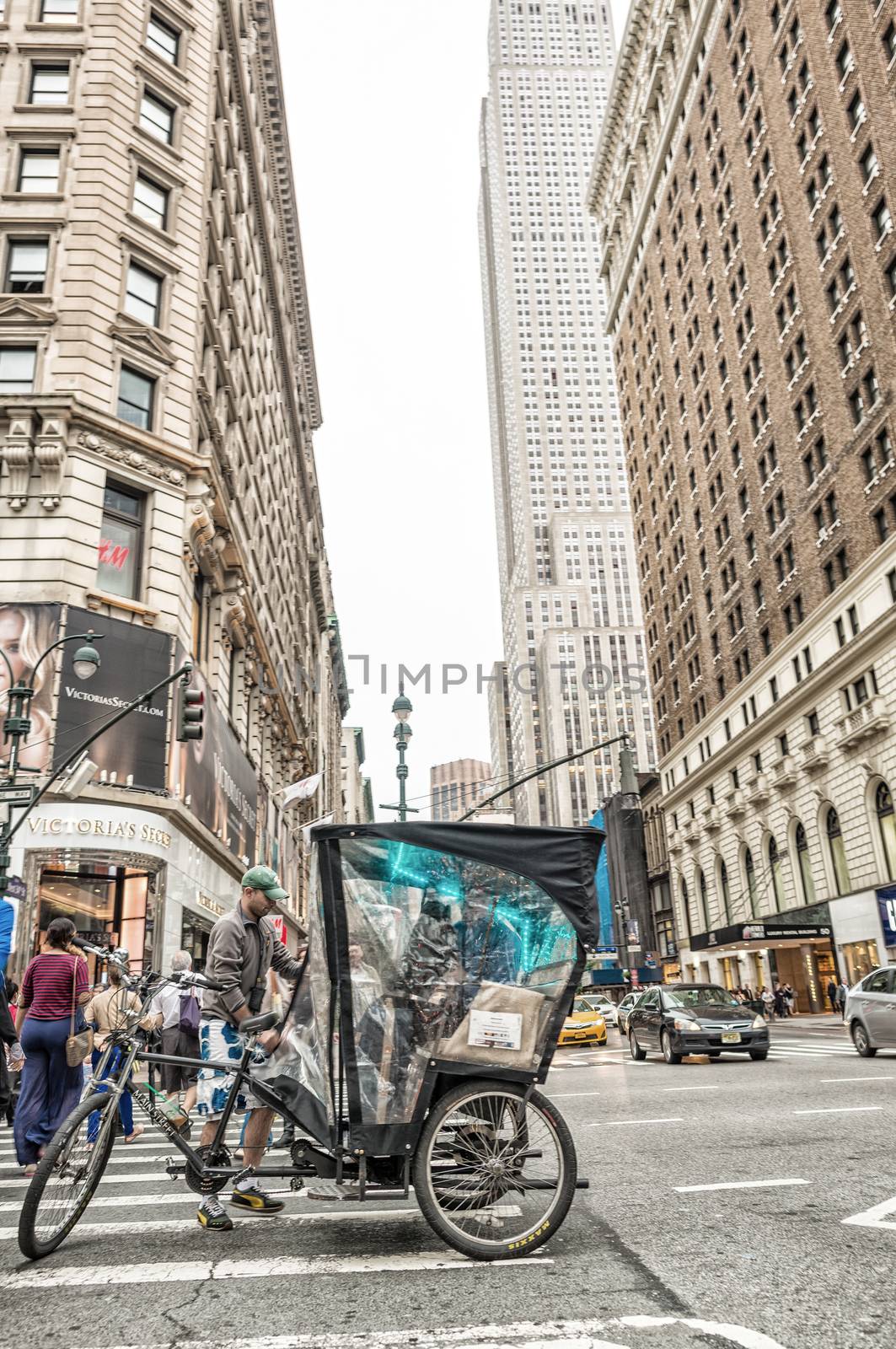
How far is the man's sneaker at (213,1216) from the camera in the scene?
5.32 metres

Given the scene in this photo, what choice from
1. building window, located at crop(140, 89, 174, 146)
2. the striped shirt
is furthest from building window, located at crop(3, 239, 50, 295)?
the striped shirt

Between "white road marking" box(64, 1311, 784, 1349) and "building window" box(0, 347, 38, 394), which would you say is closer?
"white road marking" box(64, 1311, 784, 1349)

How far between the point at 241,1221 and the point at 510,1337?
2629 mm

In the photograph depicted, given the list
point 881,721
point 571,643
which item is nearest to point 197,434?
point 881,721

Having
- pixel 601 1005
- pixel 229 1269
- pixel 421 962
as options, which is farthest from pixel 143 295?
pixel 601 1005

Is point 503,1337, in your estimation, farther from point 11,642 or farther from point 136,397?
A: point 136,397

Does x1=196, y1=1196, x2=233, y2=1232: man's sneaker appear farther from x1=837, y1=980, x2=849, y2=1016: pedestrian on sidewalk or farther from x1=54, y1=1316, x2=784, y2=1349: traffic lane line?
x1=837, y1=980, x2=849, y2=1016: pedestrian on sidewalk

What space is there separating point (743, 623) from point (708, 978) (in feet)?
76.1

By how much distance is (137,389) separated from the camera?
78.3ft

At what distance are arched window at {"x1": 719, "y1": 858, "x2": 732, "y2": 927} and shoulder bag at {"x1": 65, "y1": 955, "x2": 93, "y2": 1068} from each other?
52.7m

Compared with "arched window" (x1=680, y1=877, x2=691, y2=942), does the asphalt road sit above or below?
below

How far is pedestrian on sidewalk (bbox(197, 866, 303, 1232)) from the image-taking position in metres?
5.42

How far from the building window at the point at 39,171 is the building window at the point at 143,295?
2.61 meters

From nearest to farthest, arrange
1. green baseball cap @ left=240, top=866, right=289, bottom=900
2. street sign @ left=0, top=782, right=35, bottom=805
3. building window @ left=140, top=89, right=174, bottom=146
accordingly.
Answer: green baseball cap @ left=240, top=866, right=289, bottom=900, street sign @ left=0, top=782, right=35, bottom=805, building window @ left=140, top=89, right=174, bottom=146
